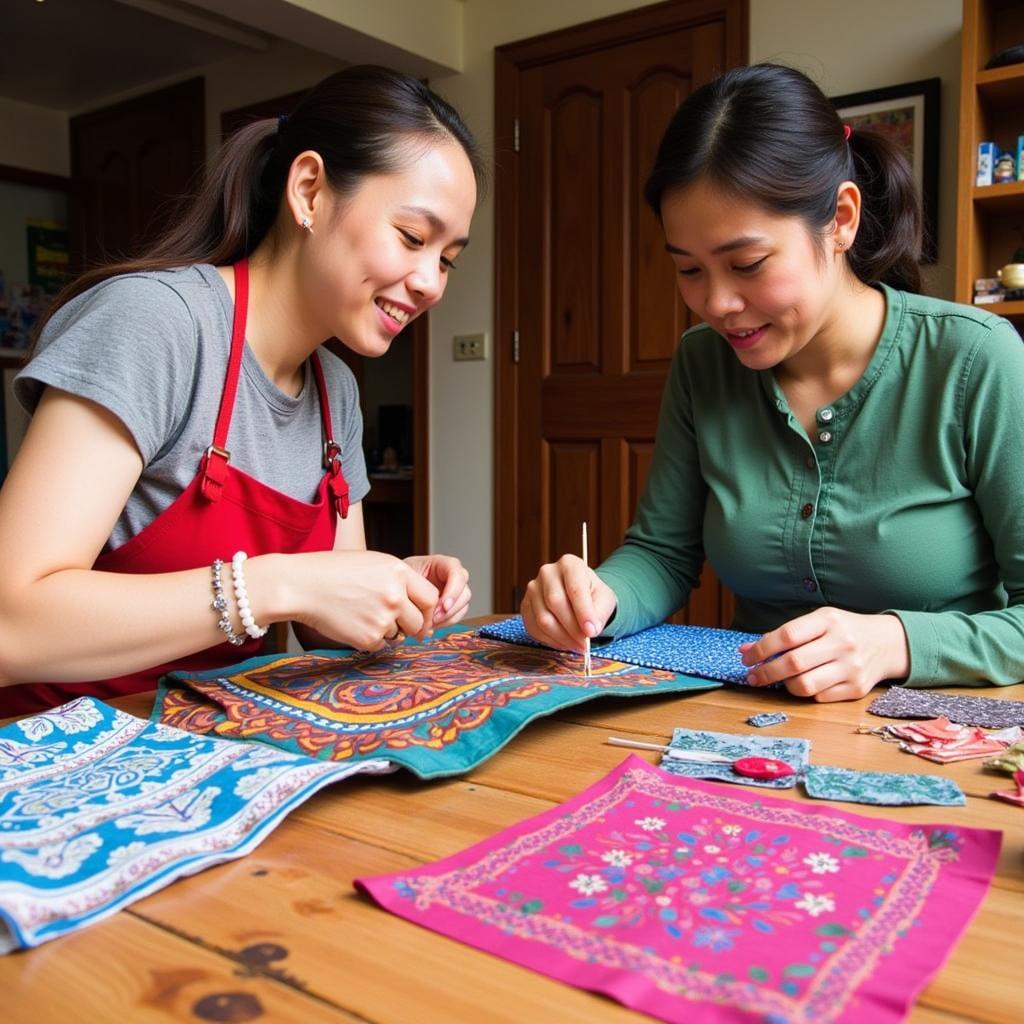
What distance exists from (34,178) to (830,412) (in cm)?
491

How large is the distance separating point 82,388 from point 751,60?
9.22 ft

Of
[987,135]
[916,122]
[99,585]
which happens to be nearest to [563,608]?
[99,585]

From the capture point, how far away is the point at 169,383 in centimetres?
110

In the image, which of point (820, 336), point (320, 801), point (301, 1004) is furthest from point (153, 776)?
point (820, 336)

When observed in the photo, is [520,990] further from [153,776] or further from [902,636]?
[902,636]

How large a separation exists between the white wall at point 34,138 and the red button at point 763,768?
18.0 ft

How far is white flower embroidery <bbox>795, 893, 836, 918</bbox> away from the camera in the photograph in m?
0.55

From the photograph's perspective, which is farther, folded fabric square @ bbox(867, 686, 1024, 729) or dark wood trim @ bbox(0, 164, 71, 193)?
dark wood trim @ bbox(0, 164, 71, 193)

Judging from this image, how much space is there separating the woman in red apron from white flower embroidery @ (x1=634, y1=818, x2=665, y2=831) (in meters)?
0.41

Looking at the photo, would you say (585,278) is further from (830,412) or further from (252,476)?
(252,476)

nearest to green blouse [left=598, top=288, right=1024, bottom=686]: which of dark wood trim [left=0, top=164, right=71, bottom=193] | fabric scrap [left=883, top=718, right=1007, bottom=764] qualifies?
fabric scrap [left=883, top=718, right=1007, bottom=764]

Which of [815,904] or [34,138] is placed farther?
[34,138]

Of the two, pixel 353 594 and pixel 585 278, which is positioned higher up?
pixel 585 278

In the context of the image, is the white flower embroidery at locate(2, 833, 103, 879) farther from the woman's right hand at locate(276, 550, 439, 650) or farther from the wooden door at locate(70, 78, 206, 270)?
the wooden door at locate(70, 78, 206, 270)
